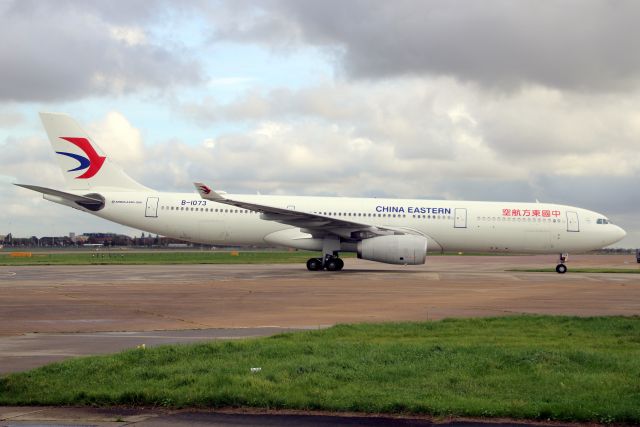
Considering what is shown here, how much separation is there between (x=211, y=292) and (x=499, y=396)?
14285 mm

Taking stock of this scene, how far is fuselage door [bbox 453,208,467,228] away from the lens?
32.6 meters

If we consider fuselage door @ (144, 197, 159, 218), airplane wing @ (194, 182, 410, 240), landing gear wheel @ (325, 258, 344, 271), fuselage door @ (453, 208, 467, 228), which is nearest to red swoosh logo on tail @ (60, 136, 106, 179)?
fuselage door @ (144, 197, 159, 218)

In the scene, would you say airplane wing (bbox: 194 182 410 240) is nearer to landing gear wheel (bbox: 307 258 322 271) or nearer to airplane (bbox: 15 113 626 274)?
airplane (bbox: 15 113 626 274)

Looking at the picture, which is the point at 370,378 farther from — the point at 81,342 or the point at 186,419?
the point at 81,342

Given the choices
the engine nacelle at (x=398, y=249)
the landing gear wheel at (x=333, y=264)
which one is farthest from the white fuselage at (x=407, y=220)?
the engine nacelle at (x=398, y=249)

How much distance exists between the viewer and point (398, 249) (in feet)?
96.9

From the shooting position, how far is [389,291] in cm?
2100

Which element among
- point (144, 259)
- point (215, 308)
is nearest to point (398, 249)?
point (215, 308)

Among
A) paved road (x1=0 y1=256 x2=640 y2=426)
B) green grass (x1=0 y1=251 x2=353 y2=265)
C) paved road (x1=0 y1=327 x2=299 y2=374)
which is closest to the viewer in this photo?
paved road (x1=0 y1=256 x2=640 y2=426)

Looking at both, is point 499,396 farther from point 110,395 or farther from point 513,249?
point 513,249

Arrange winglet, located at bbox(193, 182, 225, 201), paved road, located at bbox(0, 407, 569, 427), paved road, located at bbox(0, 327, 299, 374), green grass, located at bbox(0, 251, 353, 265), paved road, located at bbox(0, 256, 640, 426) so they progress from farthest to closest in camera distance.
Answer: green grass, located at bbox(0, 251, 353, 265) → winglet, located at bbox(193, 182, 225, 201) → paved road, located at bbox(0, 327, 299, 374) → paved road, located at bbox(0, 256, 640, 426) → paved road, located at bbox(0, 407, 569, 427)

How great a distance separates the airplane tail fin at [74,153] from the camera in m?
33.7

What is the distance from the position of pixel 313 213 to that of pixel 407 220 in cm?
428

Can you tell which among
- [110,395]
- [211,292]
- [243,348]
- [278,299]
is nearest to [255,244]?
[211,292]
